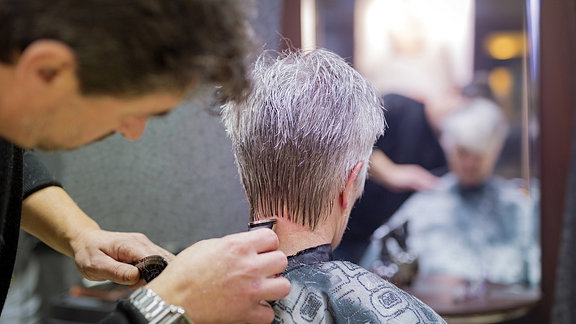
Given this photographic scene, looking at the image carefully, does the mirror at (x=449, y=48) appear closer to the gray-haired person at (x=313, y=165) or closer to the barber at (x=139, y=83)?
the gray-haired person at (x=313, y=165)

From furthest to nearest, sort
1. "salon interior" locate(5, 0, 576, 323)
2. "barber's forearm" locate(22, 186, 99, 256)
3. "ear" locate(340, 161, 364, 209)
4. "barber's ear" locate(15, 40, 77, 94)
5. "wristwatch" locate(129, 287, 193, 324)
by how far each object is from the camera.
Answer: "salon interior" locate(5, 0, 576, 323), "barber's forearm" locate(22, 186, 99, 256), "ear" locate(340, 161, 364, 209), "wristwatch" locate(129, 287, 193, 324), "barber's ear" locate(15, 40, 77, 94)

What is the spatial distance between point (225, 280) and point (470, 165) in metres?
2.62

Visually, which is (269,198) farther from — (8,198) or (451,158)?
(451,158)

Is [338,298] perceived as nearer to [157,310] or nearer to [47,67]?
[157,310]

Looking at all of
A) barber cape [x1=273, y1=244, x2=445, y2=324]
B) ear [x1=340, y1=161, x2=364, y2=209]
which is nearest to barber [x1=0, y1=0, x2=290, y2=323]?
barber cape [x1=273, y1=244, x2=445, y2=324]

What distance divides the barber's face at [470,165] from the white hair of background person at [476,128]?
20mm

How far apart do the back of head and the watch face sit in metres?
0.21

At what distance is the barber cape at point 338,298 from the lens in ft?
4.23

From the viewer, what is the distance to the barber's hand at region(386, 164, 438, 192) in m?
3.50

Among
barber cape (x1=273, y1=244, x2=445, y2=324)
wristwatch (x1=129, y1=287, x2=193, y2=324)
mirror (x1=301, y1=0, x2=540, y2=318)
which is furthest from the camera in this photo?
mirror (x1=301, y1=0, x2=540, y2=318)

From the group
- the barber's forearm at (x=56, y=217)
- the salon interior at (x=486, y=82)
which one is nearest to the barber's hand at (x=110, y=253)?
the barber's forearm at (x=56, y=217)

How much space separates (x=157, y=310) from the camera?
104 cm

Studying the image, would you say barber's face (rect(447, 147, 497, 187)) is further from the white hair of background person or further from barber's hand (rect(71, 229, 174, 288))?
barber's hand (rect(71, 229, 174, 288))

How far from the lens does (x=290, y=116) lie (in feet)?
4.43
